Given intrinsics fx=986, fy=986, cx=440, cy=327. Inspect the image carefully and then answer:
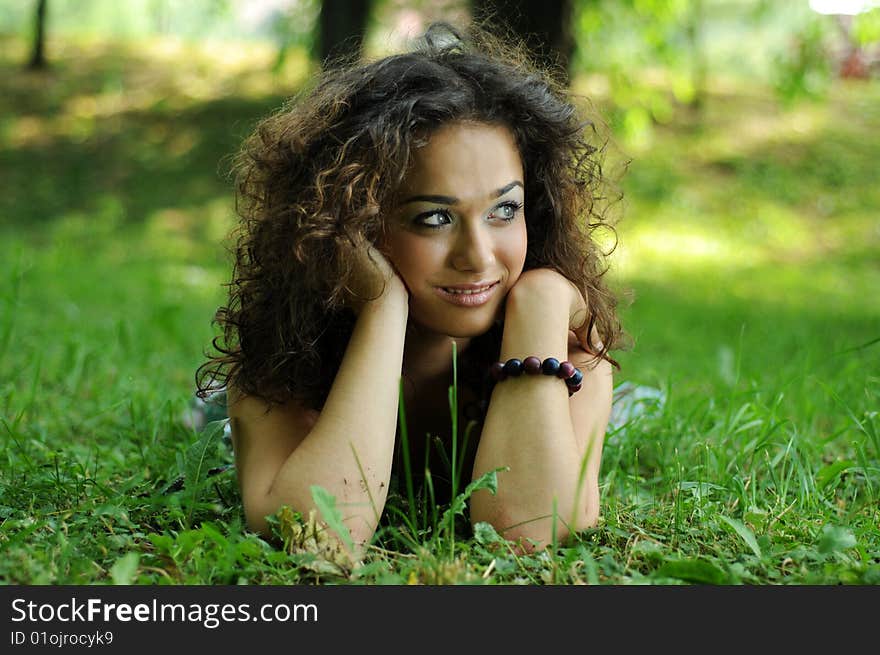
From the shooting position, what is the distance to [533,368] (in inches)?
95.9

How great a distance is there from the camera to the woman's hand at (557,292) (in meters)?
→ 2.58

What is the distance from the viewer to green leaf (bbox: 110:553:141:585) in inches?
73.8

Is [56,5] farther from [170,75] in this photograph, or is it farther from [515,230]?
[515,230]

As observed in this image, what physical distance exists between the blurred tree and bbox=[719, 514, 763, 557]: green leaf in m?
17.1

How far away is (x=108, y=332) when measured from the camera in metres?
5.41

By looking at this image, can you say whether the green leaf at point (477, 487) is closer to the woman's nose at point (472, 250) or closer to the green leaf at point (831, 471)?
the woman's nose at point (472, 250)

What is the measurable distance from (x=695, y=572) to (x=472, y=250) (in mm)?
924

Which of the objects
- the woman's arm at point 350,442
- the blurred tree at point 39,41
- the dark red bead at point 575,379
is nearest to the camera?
the woman's arm at point 350,442

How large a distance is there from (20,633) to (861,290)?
9138mm

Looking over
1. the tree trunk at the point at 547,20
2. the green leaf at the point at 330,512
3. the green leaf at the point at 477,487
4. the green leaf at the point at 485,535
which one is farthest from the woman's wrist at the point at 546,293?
the tree trunk at the point at 547,20

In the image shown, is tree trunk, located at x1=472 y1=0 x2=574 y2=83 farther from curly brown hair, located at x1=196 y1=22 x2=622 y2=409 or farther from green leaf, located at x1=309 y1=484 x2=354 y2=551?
green leaf, located at x1=309 y1=484 x2=354 y2=551

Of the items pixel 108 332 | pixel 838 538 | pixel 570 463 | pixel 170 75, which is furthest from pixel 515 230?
pixel 170 75

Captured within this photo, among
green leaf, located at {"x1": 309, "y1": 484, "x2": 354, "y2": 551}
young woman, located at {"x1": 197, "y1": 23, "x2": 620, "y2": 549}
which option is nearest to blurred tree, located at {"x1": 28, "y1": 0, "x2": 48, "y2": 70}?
young woman, located at {"x1": 197, "y1": 23, "x2": 620, "y2": 549}

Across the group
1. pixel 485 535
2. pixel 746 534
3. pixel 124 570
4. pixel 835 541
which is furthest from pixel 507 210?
pixel 124 570
